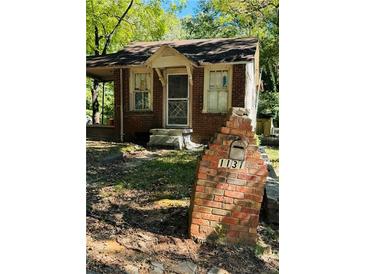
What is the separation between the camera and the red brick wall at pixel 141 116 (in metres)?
2.79

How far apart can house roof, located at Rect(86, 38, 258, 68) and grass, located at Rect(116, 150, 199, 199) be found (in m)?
0.90

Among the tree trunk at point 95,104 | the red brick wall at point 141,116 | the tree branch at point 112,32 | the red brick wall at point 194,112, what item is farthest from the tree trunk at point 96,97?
the red brick wall at point 141,116

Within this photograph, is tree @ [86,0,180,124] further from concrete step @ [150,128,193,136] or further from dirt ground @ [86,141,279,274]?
concrete step @ [150,128,193,136]

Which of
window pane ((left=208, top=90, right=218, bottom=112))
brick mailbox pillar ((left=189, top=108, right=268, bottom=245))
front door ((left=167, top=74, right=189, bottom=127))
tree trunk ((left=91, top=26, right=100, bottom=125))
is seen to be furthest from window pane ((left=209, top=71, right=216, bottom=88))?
brick mailbox pillar ((left=189, top=108, right=268, bottom=245))

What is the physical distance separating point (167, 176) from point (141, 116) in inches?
37.1

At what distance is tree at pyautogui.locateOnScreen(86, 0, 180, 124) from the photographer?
6.68ft

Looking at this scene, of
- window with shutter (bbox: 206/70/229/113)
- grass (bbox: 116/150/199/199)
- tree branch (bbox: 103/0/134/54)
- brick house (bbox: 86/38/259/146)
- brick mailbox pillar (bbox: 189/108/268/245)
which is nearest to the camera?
brick mailbox pillar (bbox: 189/108/268/245)

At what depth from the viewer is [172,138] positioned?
2.81m

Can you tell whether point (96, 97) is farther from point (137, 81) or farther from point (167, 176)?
point (137, 81)

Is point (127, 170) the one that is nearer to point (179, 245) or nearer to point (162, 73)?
point (179, 245)

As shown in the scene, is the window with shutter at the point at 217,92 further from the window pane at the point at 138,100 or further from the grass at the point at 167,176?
the window pane at the point at 138,100
